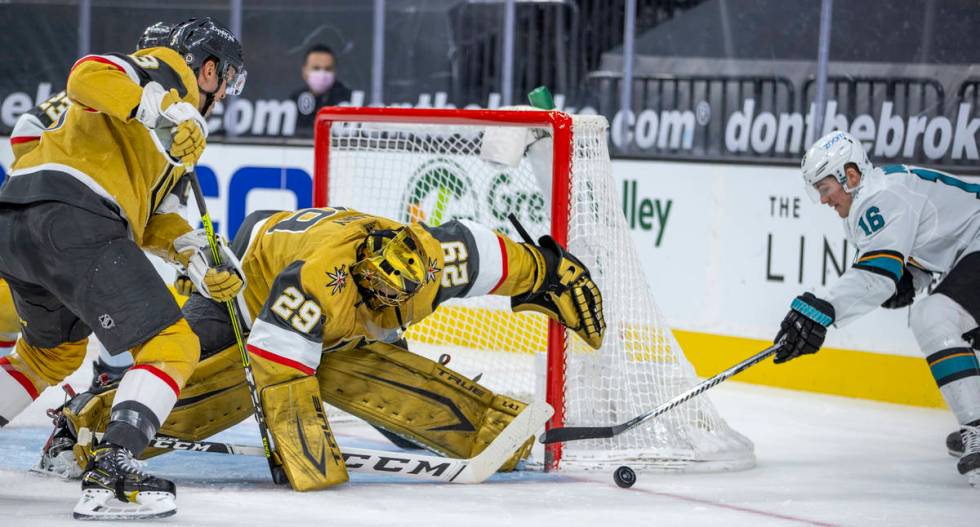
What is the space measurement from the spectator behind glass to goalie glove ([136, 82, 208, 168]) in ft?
12.6

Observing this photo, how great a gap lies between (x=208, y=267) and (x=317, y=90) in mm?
3686

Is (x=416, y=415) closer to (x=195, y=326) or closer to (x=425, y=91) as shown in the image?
(x=195, y=326)

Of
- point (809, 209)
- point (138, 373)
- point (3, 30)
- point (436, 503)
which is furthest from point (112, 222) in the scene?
point (3, 30)

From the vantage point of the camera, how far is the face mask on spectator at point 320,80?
6.83m

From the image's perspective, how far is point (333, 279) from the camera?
3262mm

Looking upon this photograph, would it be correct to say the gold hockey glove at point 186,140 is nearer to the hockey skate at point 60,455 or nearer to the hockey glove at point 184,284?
the hockey glove at point 184,284

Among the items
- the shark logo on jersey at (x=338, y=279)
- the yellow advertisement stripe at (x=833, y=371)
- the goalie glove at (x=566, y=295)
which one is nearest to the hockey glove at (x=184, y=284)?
the shark logo on jersey at (x=338, y=279)

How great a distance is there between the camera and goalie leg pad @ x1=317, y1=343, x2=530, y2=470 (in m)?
3.54

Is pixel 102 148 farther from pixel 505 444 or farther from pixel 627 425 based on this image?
pixel 627 425

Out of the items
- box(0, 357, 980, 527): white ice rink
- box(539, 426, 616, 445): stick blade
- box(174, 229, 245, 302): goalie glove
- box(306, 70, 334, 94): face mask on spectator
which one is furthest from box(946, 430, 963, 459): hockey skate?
box(306, 70, 334, 94): face mask on spectator

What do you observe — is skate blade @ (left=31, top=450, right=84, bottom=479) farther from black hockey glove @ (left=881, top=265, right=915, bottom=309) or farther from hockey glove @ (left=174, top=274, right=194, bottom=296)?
black hockey glove @ (left=881, top=265, right=915, bottom=309)

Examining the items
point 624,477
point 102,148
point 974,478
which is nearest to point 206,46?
point 102,148

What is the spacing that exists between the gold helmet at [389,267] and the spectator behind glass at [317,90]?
3.51m

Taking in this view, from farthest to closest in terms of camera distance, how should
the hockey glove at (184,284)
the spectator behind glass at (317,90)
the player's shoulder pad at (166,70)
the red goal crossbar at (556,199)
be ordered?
the spectator behind glass at (317,90) < the red goal crossbar at (556,199) < the hockey glove at (184,284) < the player's shoulder pad at (166,70)
